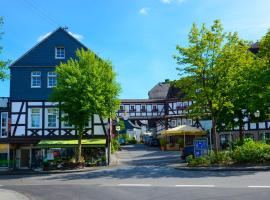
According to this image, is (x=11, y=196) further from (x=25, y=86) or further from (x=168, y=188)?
(x=25, y=86)

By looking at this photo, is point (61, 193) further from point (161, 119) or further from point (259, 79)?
point (161, 119)

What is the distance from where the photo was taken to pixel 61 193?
1748cm

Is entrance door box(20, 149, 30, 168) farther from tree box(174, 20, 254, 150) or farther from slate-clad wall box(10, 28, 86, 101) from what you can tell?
tree box(174, 20, 254, 150)

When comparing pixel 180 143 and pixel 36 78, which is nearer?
pixel 36 78

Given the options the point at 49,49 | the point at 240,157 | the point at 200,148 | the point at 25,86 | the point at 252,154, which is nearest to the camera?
the point at 252,154

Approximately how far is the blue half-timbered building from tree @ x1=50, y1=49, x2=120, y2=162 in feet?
11.4

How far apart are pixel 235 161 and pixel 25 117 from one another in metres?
19.2

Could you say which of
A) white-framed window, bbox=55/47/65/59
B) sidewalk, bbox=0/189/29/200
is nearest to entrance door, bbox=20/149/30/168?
white-framed window, bbox=55/47/65/59

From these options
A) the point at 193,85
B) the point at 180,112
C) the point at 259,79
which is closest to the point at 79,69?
the point at 193,85

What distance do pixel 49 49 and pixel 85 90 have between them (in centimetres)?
831

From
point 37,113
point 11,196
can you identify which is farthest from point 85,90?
point 11,196

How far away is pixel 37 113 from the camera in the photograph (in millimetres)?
36500

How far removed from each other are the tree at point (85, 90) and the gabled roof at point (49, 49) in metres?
4.65

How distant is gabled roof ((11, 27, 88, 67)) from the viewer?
37031mm
